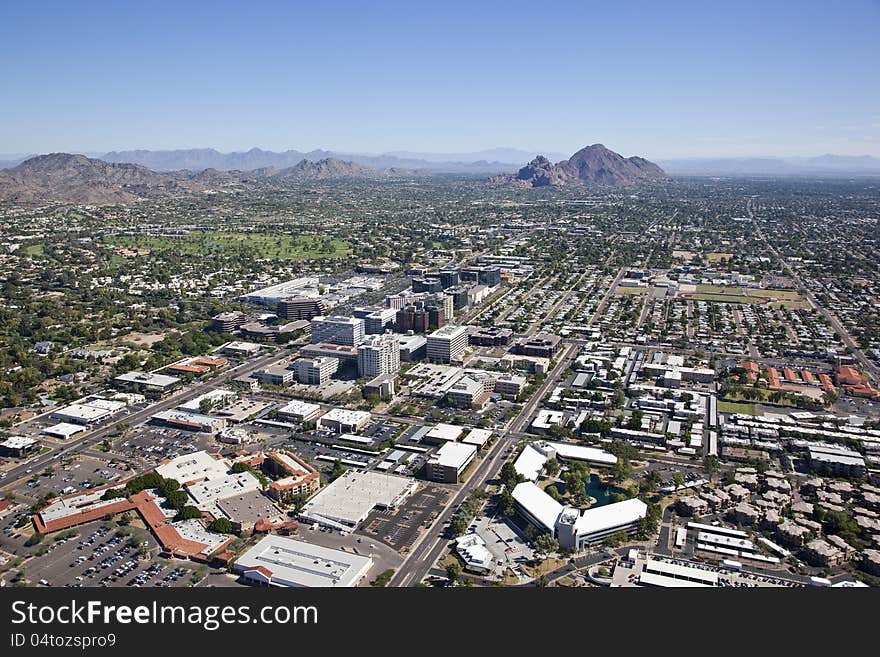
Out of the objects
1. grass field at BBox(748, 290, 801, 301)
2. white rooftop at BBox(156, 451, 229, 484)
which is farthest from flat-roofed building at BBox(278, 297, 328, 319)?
grass field at BBox(748, 290, 801, 301)

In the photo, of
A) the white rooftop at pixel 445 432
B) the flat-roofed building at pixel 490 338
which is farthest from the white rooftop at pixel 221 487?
the flat-roofed building at pixel 490 338

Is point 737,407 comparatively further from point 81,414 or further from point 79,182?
point 79,182

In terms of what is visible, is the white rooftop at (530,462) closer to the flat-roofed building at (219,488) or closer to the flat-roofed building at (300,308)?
the flat-roofed building at (219,488)

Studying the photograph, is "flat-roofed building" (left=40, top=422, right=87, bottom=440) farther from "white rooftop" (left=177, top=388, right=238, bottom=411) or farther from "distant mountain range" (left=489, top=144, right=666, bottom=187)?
"distant mountain range" (left=489, top=144, right=666, bottom=187)

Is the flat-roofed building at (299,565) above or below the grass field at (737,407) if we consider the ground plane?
above

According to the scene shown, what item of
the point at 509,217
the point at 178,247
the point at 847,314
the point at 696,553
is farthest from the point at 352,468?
the point at 509,217

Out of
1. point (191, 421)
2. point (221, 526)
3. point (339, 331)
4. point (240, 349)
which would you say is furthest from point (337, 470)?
point (240, 349)
